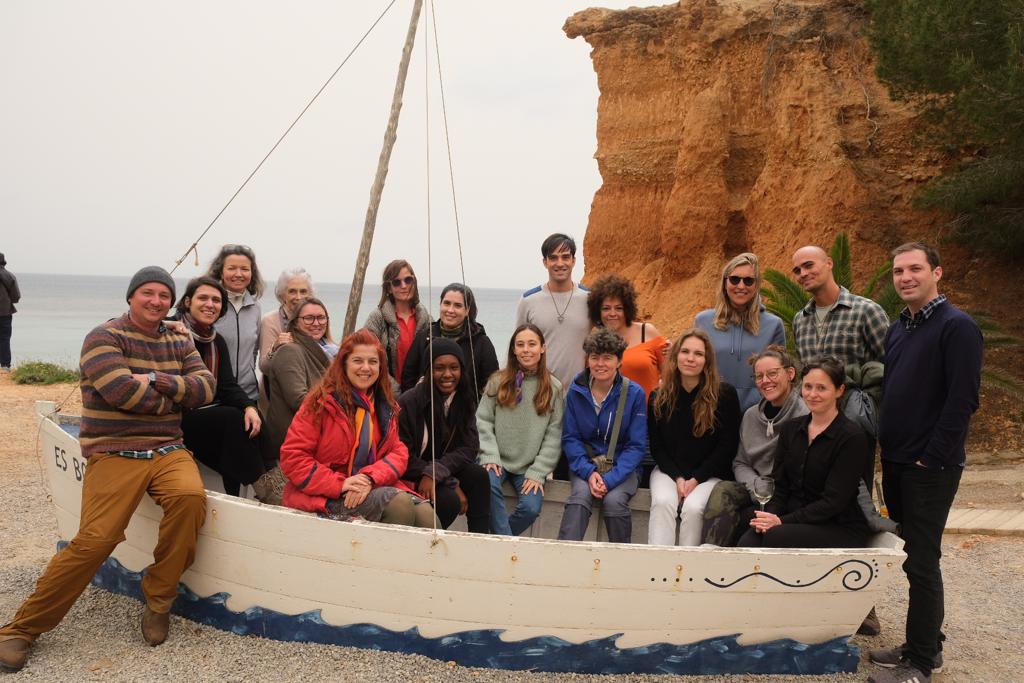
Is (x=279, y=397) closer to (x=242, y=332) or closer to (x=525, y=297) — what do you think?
(x=242, y=332)

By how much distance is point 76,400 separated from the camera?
10.7 meters

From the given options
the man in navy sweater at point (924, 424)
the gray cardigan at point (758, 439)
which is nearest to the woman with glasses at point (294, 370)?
the gray cardigan at point (758, 439)

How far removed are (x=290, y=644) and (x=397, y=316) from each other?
2.03m

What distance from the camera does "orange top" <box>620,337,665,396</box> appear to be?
4.87 metres

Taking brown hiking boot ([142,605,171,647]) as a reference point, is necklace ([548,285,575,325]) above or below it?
above

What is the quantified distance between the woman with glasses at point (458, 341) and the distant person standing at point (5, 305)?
10360mm

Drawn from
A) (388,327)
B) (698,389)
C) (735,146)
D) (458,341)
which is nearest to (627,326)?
(698,389)

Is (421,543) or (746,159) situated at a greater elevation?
(746,159)

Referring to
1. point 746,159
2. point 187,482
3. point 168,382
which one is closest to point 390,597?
point 187,482

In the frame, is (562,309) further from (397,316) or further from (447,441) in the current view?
(447,441)

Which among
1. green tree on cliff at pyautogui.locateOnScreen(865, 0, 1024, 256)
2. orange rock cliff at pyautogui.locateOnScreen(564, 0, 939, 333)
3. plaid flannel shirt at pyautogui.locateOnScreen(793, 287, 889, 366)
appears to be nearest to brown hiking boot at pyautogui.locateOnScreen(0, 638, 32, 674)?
plaid flannel shirt at pyautogui.locateOnScreen(793, 287, 889, 366)

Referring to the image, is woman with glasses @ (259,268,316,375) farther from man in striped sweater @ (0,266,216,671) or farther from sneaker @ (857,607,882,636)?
sneaker @ (857,607,882,636)

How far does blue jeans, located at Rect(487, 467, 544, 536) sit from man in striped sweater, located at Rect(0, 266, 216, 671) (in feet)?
4.83

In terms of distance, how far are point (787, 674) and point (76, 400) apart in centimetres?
1006
